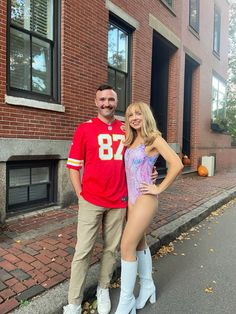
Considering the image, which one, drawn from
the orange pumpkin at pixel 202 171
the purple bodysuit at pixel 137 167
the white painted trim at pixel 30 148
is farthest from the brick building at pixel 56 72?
the orange pumpkin at pixel 202 171

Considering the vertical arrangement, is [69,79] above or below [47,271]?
above

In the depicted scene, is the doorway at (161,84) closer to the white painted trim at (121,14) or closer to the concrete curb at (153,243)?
the white painted trim at (121,14)

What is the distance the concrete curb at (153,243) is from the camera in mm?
2736

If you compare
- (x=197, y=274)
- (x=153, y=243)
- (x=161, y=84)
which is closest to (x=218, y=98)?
(x=161, y=84)

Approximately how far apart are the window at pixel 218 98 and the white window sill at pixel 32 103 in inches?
436

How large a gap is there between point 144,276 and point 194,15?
11913mm

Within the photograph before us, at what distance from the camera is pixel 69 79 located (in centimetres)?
596

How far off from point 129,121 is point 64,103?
11.0 feet

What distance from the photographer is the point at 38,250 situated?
388cm

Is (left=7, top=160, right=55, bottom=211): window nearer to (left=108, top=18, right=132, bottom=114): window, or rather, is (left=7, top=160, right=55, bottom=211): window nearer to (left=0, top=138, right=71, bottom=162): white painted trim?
(left=0, top=138, right=71, bottom=162): white painted trim

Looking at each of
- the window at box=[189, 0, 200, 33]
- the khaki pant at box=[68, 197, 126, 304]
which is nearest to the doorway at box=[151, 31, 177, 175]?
the window at box=[189, 0, 200, 33]

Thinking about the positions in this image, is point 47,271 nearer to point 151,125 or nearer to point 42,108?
point 151,125

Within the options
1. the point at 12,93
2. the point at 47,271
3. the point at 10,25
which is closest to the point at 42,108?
the point at 12,93

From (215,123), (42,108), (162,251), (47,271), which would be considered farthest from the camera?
(215,123)
